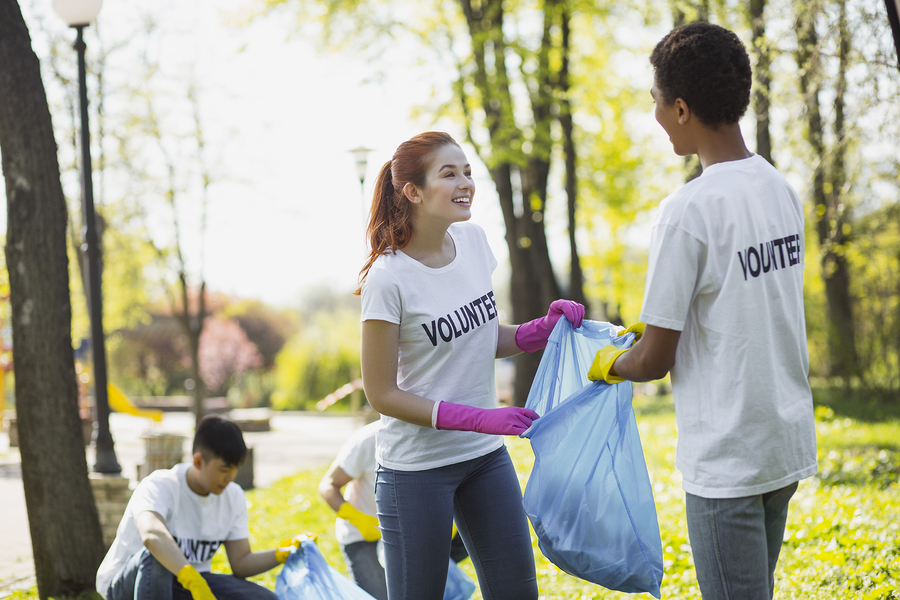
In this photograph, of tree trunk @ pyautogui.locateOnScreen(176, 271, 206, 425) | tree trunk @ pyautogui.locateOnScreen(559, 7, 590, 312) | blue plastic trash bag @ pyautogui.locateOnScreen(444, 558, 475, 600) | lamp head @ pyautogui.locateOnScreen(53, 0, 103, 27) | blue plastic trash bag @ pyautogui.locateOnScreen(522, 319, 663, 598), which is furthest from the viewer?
tree trunk @ pyautogui.locateOnScreen(176, 271, 206, 425)

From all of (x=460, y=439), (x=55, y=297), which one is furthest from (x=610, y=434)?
(x=55, y=297)

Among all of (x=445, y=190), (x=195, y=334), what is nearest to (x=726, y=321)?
(x=445, y=190)

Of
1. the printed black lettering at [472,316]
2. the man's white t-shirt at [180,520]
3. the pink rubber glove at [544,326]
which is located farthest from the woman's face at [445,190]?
the man's white t-shirt at [180,520]

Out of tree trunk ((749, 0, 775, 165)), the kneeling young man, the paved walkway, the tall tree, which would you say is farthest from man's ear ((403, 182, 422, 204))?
the tall tree

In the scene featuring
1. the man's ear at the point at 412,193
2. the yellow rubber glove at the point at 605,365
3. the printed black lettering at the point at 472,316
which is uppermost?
the man's ear at the point at 412,193

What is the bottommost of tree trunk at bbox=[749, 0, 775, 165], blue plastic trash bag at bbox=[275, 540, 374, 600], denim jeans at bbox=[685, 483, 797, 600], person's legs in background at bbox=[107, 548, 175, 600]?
blue plastic trash bag at bbox=[275, 540, 374, 600]

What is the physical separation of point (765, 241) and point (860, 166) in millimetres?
6569

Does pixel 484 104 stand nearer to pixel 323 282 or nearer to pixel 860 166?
pixel 860 166

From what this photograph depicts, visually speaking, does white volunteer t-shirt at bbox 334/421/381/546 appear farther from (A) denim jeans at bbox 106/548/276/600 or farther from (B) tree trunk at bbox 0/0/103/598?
(B) tree trunk at bbox 0/0/103/598

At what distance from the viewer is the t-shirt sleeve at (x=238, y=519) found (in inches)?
137

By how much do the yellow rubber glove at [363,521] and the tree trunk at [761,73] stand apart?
14.0ft

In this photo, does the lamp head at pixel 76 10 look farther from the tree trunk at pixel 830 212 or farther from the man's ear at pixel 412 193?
the tree trunk at pixel 830 212

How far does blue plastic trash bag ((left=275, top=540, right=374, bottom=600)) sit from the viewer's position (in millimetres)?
3193

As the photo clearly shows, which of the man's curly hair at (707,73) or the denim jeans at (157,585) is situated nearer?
the man's curly hair at (707,73)
